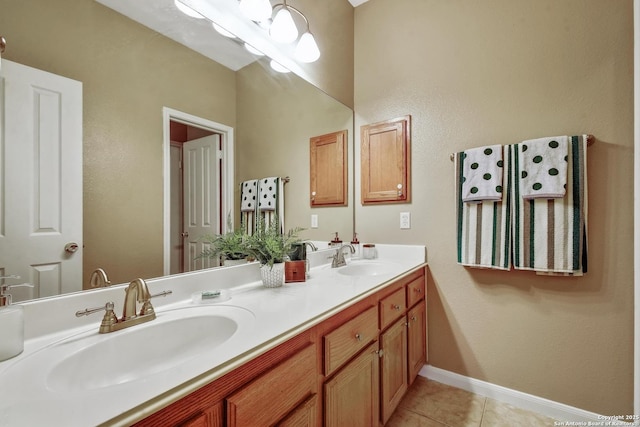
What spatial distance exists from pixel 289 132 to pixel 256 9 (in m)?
0.62

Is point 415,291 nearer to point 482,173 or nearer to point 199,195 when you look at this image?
point 482,173

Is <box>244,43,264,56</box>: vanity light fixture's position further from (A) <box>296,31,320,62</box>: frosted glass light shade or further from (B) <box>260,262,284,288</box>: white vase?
(B) <box>260,262,284,288</box>: white vase

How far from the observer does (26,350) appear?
2.23 ft

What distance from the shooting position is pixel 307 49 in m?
1.73

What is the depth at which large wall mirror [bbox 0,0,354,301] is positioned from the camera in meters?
0.81

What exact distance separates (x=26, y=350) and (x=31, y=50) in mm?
786

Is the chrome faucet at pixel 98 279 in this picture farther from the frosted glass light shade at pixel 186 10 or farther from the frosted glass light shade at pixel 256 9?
the frosted glass light shade at pixel 256 9

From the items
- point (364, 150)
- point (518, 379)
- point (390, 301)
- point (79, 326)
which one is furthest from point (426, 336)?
point (79, 326)

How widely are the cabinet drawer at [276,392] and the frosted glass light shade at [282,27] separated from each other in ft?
5.03

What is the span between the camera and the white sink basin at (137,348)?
646 mm

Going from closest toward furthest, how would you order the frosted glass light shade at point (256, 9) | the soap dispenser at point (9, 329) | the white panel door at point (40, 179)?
1. the soap dispenser at point (9, 329)
2. the white panel door at point (40, 179)
3. the frosted glass light shade at point (256, 9)

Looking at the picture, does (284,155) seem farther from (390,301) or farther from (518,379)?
(518,379)

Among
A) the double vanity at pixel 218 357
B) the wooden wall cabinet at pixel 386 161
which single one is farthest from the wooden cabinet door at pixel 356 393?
the wooden wall cabinet at pixel 386 161

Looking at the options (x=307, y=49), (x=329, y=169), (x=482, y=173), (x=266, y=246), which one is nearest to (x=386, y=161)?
(x=329, y=169)
